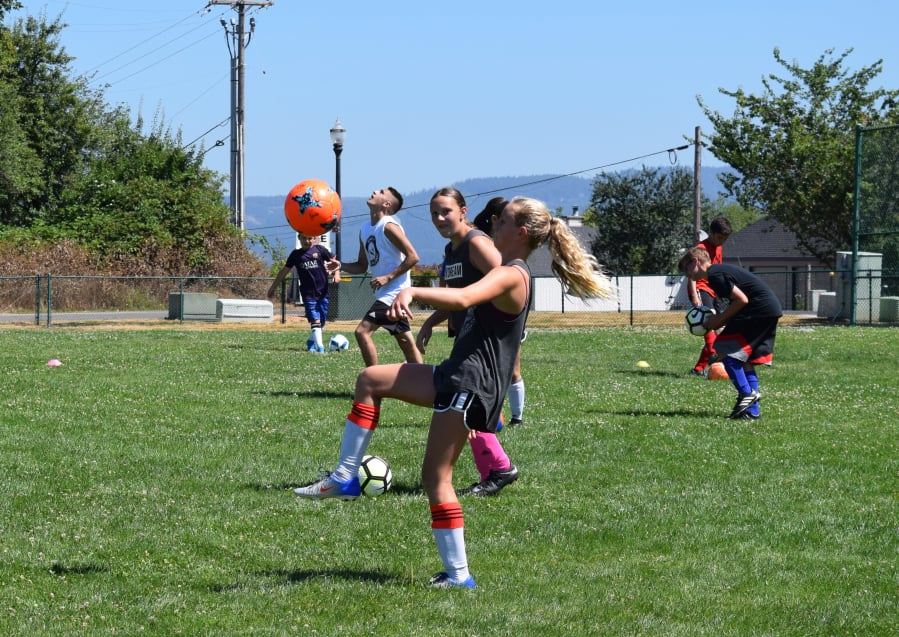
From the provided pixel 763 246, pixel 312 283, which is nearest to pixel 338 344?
pixel 312 283

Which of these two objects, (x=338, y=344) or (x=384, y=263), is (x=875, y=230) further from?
(x=384, y=263)

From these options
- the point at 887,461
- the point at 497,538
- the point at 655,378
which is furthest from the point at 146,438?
the point at 655,378

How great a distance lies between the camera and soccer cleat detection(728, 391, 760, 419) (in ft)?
34.5

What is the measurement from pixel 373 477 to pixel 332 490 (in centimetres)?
30

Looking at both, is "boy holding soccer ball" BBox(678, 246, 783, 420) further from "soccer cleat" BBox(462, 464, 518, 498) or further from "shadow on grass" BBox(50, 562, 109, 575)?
"shadow on grass" BBox(50, 562, 109, 575)

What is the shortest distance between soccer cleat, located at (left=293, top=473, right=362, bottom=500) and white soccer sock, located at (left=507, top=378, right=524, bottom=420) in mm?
3139

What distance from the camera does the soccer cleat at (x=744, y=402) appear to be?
10508 mm

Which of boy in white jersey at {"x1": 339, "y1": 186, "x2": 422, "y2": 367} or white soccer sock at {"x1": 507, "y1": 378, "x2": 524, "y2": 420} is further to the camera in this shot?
boy in white jersey at {"x1": 339, "y1": 186, "x2": 422, "y2": 367}

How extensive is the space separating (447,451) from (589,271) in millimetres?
1380

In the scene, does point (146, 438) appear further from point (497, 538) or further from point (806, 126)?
point (806, 126)

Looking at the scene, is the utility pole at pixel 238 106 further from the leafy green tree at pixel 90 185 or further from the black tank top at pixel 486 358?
the black tank top at pixel 486 358

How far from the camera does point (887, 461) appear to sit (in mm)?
8328

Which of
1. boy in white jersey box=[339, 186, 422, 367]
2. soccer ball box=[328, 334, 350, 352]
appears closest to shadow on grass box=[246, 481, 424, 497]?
boy in white jersey box=[339, 186, 422, 367]

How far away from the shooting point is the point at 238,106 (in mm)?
40969
